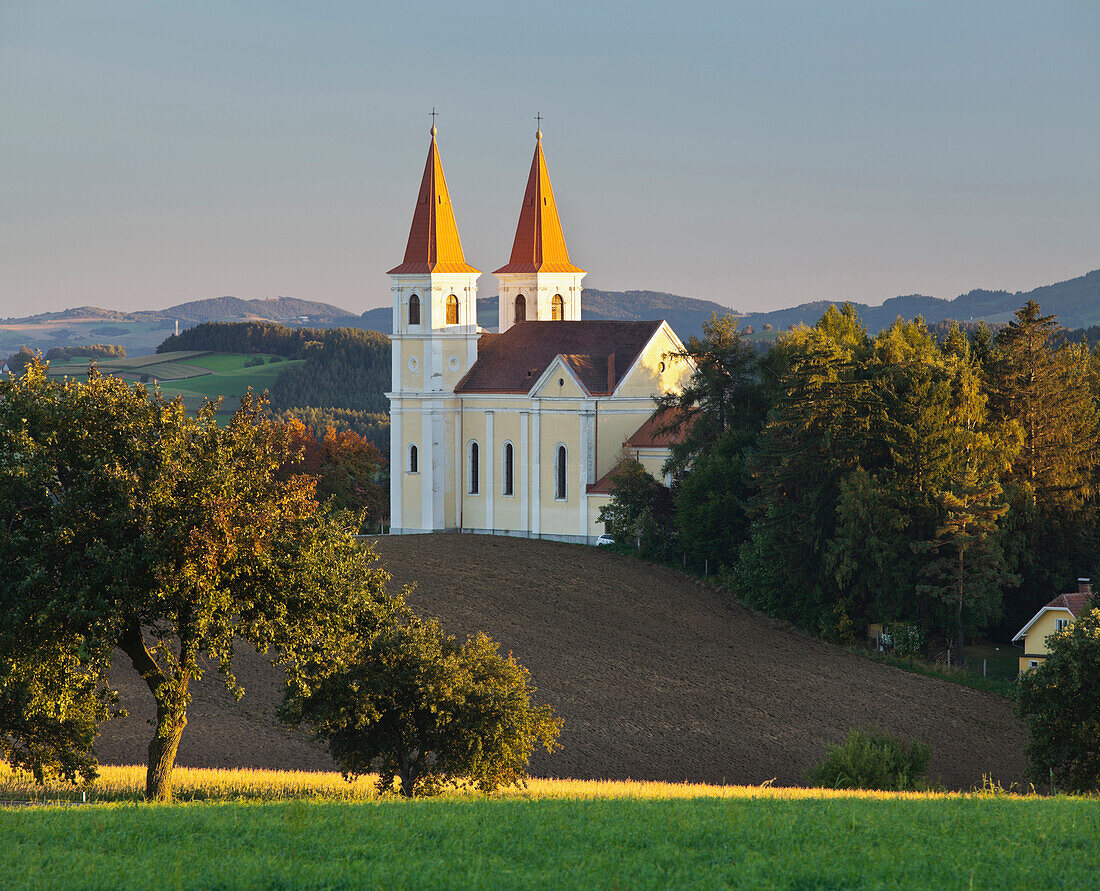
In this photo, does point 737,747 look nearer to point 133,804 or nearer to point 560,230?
point 133,804

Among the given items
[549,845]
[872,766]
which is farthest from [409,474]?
[549,845]

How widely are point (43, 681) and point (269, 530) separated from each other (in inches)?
170

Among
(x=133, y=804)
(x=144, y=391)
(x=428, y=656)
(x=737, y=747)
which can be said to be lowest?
(x=737, y=747)

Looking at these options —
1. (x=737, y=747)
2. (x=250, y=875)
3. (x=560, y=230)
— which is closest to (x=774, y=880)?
(x=250, y=875)

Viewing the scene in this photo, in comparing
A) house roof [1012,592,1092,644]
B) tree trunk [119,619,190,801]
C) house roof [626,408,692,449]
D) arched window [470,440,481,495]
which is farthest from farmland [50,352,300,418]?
tree trunk [119,619,190,801]

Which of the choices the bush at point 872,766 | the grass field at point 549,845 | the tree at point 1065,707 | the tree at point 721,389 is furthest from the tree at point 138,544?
the tree at point 721,389

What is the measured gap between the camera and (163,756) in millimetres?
23938

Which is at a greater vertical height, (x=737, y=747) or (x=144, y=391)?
(x=144, y=391)

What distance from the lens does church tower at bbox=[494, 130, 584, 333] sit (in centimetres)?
7681

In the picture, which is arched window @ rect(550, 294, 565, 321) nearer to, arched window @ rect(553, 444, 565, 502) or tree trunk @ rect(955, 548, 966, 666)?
arched window @ rect(553, 444, 565, 502)

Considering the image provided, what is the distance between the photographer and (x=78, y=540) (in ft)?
71.4

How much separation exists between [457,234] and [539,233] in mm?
5250

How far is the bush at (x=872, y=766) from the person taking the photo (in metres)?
30.9

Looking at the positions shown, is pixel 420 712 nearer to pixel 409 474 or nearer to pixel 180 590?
pixel 180 590
